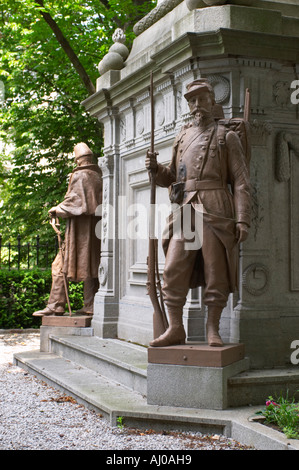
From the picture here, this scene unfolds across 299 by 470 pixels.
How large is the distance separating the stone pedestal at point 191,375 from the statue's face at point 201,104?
212 centimetres

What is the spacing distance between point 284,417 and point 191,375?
3.02 feet

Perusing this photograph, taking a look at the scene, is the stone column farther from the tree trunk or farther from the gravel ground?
the tree trunk

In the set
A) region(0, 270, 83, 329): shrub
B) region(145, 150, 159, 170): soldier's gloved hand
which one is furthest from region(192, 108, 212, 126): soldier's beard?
region(0, 270, 83, 329): shrub

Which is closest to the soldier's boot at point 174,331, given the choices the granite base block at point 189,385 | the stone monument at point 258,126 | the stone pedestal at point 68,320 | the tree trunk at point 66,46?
the granite base block at point 189,385

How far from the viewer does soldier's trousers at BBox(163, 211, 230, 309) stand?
537 centimetres

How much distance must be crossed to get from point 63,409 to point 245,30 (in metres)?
4.09

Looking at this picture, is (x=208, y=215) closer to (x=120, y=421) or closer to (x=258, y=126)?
(x=258, y=126)

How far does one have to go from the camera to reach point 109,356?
22.0 ft

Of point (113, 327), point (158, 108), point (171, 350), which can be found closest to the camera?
point (171, 350)

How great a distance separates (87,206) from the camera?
8844 millimetres

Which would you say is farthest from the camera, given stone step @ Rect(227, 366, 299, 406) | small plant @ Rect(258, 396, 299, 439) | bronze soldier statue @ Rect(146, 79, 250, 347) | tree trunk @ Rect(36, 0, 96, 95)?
tree trunk @ Rect(36, 0, 96, 95)

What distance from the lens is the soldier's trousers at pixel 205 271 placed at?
5.37 metres
